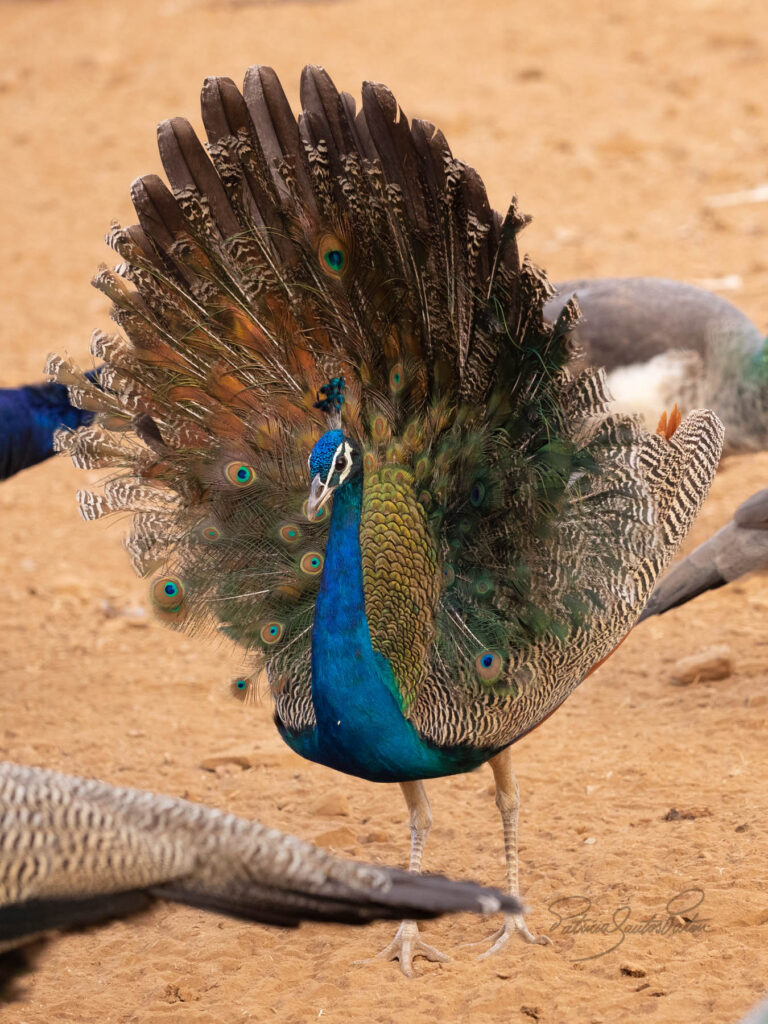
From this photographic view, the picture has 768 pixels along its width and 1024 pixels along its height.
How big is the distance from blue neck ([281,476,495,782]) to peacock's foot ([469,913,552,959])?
69cm

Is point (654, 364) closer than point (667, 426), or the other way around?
point (667, 426)

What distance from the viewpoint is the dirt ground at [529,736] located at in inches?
166

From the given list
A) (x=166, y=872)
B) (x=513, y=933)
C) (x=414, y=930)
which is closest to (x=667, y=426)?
(x=513, y=933)

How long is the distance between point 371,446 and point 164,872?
1704 mm

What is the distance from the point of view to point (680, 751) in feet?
18.2

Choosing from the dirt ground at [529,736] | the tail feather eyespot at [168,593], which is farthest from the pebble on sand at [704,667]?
the tail feather eyespot at [168,593]

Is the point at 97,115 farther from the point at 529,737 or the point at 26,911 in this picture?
the point at 26,911

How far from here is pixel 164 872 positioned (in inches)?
115

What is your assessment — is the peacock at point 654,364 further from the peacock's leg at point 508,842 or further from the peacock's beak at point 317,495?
the peacock's beak at point 317,495

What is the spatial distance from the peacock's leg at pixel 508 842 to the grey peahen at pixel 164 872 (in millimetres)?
1676

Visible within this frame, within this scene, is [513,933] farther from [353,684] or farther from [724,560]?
[724,560]

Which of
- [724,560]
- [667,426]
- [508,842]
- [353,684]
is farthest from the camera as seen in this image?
[724,560]

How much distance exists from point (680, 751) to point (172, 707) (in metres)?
2.36

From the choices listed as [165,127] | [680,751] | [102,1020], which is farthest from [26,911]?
[680,751]
